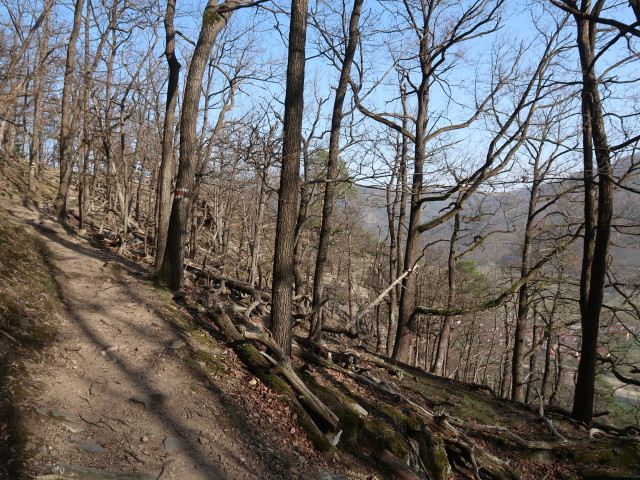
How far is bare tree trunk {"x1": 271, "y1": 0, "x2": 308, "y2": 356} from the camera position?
6574 millimetres

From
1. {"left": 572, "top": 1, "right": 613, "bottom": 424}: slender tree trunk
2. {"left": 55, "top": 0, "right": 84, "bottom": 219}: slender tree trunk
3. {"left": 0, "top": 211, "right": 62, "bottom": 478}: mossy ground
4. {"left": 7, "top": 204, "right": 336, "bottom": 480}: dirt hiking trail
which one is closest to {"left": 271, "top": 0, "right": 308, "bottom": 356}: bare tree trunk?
{"left": 7, "top": 204, "right": 336, "bottom": 480}: dirt hiking trail

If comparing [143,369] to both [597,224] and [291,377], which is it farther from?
[597,224]

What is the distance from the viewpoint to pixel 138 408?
475 centimetres

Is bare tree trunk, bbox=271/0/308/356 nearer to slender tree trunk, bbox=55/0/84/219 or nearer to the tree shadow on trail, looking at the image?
the tree shadow on trail

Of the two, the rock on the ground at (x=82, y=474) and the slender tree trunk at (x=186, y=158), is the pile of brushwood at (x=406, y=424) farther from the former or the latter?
the rock on the ground at (x=82, y=474)

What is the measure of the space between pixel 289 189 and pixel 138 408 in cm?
357

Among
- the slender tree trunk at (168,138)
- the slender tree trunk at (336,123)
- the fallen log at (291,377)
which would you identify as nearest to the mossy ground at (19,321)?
the slender tree trunk at (168,138)

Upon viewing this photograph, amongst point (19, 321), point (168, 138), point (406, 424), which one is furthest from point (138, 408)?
point (168, 138)

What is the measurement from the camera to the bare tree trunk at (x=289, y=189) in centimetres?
657

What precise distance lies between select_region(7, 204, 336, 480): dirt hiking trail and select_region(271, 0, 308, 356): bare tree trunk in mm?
979

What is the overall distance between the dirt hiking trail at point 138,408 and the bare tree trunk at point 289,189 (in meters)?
0.98

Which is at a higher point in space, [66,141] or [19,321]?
[66,141]

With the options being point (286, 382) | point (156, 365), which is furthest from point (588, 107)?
point (156, 365)

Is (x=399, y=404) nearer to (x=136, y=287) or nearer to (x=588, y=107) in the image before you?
(x=136, y=287)
